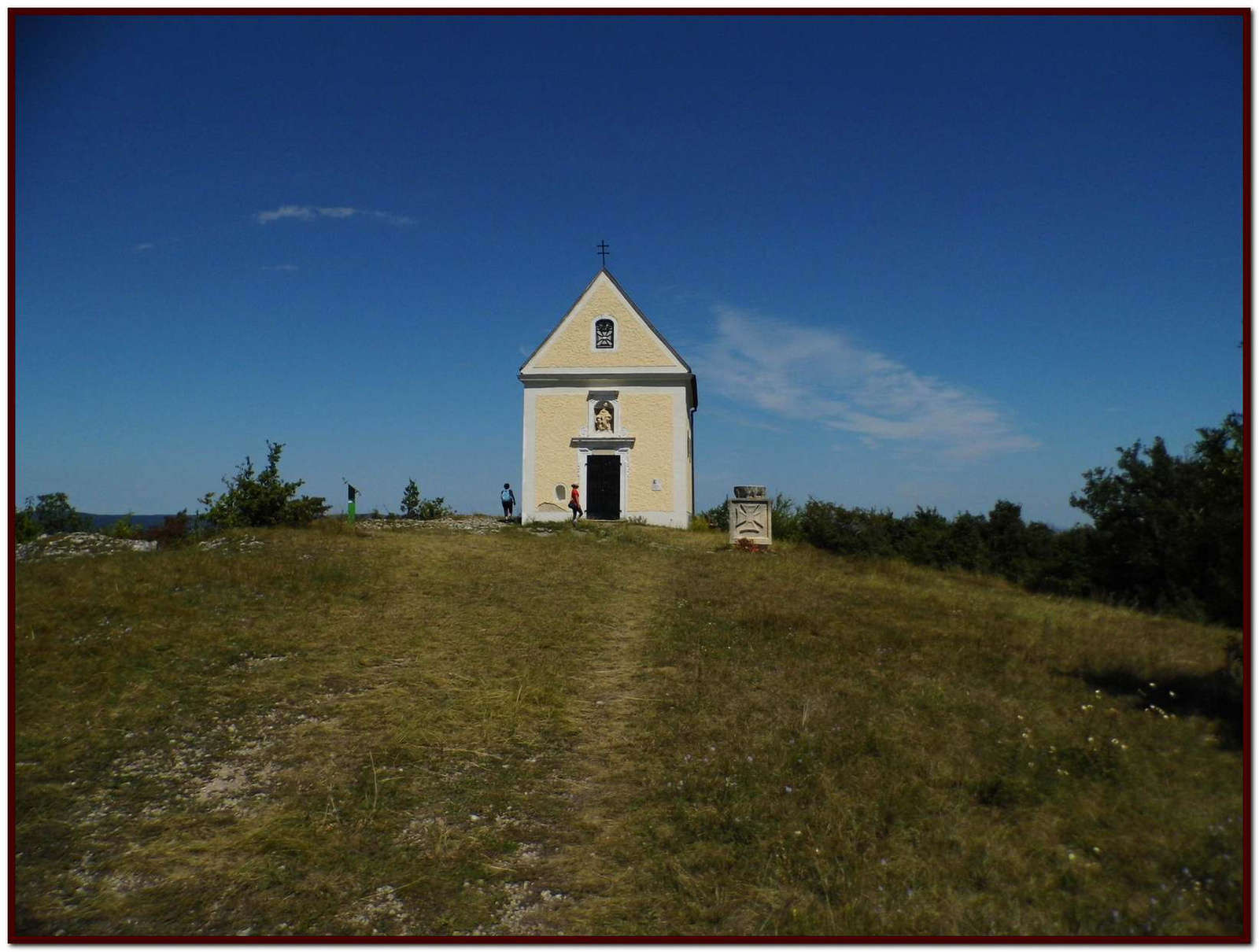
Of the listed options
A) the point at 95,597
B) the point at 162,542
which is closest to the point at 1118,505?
the point at 95,597

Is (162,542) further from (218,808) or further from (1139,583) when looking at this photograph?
(1139,583)

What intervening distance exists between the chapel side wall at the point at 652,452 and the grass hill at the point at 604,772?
1489cm

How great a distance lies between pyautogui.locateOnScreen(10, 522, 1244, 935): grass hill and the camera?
399 centimetres

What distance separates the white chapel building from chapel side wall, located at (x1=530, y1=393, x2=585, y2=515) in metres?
0.03

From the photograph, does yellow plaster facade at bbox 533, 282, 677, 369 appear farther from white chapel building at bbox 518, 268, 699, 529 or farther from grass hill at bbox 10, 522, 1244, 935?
grass hill at bbox 10, 522, 1244, 935

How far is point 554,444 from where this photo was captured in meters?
26.2

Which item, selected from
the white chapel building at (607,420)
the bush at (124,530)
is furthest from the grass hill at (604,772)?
the white chapel building at (607,420)

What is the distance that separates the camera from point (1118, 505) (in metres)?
16.7

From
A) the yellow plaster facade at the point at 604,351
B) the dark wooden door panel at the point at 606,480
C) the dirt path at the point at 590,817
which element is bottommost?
the dirt path at the point at 590,817

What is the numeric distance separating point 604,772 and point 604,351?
71.3 ft

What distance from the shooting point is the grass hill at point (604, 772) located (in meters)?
3.99

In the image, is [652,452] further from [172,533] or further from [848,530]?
[172,533]

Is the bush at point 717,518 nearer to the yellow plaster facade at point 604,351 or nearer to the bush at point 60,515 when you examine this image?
the yellow plaster facade at point 604,351

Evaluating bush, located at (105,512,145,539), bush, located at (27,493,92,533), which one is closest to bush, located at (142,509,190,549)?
bush, located at (105,512,145,539)
